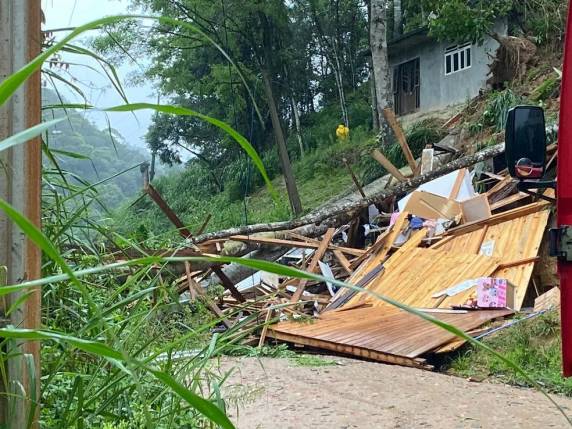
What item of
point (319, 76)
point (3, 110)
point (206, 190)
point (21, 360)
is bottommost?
point (206, 190)

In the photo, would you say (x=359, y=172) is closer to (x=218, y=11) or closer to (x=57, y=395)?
(x=218, y=11)

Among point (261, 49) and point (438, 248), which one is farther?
point (261, 49)

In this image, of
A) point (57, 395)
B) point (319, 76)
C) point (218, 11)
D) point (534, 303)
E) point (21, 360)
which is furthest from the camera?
point (319, 76)

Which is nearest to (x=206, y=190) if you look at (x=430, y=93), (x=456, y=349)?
(x=430, y=93)

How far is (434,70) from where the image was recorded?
89.2 ft

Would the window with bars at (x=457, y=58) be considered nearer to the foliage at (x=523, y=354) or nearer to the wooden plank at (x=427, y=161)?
the wooden plank at (x=427, y=161)

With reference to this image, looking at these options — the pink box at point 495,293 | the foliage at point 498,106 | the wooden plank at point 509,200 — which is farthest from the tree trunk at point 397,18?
the pink box at point 495,293

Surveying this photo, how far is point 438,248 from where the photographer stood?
10.4 m

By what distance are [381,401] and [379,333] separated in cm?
231

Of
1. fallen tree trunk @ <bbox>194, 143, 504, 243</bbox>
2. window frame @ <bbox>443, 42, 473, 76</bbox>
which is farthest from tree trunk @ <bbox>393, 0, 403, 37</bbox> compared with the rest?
fallen tree trunk @ <bbox>194, 143, 504, 243</bbox>

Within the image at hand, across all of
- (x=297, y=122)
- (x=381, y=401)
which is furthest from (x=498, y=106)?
(x=297, y=122)

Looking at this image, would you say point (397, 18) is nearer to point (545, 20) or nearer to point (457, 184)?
point (545, 20)

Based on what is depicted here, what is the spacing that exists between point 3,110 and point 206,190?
119 ft

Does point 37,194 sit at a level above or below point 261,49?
below
